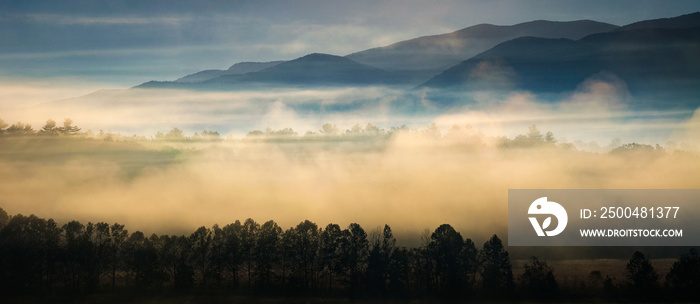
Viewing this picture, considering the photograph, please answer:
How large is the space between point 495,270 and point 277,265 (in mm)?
47424

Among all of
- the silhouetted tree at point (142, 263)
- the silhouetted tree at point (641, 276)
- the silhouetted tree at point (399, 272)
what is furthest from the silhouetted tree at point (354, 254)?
the silhouetted tree at point (641, 276)

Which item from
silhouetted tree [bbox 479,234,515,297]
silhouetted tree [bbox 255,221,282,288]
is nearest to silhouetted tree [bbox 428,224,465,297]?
silhouetted tree [bbox 479,234,515,297]

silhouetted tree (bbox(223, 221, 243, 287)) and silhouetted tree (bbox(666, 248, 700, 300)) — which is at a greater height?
silhouetted tree (bbox(223, 221, 243, 287))

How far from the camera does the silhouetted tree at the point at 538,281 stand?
122375 mm

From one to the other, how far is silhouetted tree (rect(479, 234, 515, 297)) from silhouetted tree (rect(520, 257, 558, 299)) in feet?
9.83

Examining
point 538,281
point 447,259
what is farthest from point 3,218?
point 538,281

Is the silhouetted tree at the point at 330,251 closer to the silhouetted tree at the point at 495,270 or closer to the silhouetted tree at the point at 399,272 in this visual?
the silhouetted tree at the point at 399,272

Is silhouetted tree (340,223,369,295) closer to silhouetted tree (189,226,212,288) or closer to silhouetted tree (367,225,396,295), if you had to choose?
silhouetted tree (367,225,396,295)

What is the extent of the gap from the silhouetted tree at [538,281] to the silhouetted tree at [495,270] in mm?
2995

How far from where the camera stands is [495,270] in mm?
126188

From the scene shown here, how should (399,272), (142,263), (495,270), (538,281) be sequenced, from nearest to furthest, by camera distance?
(538,281)
(495,270)
(399,272)
(142,263)

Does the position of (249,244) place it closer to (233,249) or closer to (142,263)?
(233,249)

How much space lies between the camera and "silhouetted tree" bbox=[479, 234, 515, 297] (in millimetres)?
123625

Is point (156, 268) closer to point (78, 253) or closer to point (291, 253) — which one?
point (78, 253)
